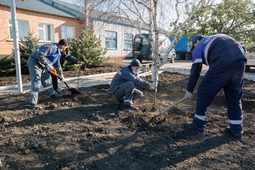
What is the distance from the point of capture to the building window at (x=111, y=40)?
64.7 feet

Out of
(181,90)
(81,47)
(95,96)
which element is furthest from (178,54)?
(95,96)

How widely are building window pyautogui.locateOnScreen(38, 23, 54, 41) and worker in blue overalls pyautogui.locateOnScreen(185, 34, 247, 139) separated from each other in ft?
45.1

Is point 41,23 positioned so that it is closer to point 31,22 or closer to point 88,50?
point 31,22

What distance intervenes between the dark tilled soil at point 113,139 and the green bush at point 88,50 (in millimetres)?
5259

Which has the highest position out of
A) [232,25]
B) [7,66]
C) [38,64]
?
[232,25]

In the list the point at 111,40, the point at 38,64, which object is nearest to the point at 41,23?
the point at 111,40

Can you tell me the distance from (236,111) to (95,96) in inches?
125

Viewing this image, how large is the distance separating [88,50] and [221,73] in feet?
25.0

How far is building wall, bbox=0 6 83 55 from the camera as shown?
12384 millimetres

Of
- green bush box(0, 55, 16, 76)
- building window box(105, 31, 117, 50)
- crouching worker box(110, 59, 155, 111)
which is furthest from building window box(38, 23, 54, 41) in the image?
crouching worker box(110, 59, 155, 111)

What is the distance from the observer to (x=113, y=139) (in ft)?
9.75

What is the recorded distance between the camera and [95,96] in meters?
5.20

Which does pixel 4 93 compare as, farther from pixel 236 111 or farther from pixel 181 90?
pixel 236 111

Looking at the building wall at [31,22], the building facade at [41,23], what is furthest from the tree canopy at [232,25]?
the building wall at [31,22]
